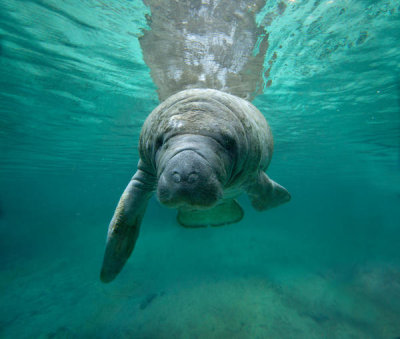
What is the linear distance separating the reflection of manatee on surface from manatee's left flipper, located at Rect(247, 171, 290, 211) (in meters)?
0.02

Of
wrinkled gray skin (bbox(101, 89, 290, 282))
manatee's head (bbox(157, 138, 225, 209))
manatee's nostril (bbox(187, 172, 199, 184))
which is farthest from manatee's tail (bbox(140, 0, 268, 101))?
manatee's nostril (bbox(187, 172, 199, 184))

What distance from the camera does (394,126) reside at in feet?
43.6

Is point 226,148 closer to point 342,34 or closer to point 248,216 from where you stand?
point 342,34

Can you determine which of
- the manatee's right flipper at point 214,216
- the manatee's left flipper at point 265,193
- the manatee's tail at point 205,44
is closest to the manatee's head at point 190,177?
the manatee's left flipper at point 265,193

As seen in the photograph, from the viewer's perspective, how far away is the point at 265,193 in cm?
379

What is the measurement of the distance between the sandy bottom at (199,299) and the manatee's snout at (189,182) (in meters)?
9.05

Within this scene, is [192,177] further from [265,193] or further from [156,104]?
[156,104]

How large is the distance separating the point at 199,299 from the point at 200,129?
479 inches

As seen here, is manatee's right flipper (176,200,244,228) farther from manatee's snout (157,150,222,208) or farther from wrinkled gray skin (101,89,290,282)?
manatee's snout (157,150,222,208)

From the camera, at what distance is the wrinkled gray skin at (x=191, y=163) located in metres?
1.64

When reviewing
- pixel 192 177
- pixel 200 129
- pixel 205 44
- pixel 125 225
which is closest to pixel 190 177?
pixel 192 177

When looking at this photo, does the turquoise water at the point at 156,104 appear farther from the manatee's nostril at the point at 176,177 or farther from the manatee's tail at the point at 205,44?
the manatee's nostril at the point at 176,177

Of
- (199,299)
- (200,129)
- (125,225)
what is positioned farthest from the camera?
(199,299)

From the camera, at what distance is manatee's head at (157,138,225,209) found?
1591 mm
